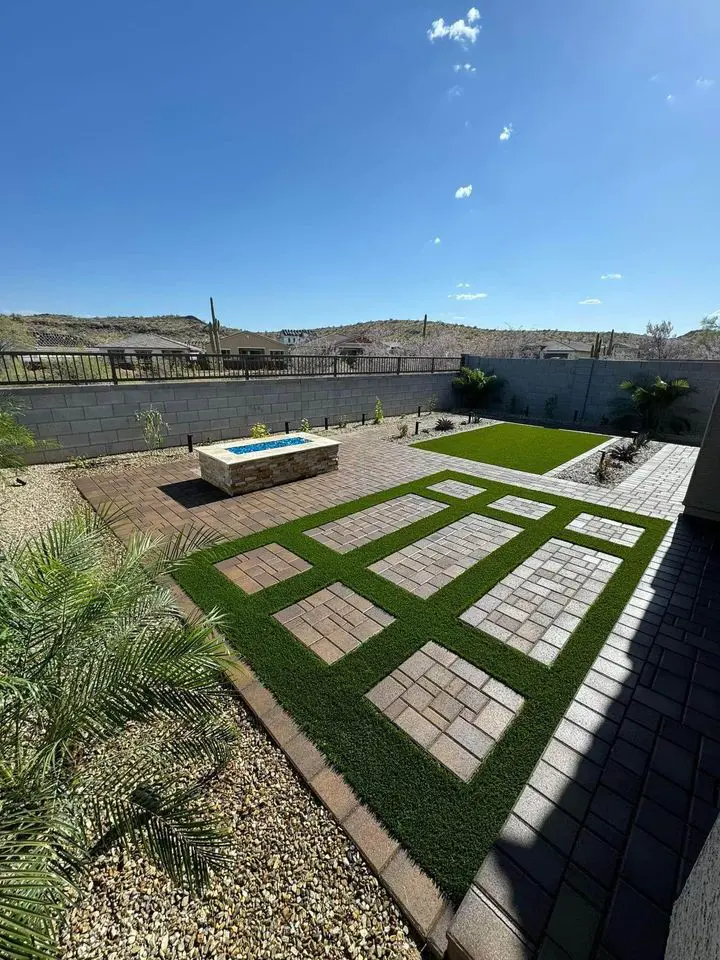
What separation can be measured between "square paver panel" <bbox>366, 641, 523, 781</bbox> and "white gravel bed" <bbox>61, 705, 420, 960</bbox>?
778 mm

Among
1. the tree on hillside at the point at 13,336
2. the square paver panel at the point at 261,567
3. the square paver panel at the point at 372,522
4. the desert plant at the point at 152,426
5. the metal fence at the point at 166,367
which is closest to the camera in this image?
the square paver panel at the point at 261,567

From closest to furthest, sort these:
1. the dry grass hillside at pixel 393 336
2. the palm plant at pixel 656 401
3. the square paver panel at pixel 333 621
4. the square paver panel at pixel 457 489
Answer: the square paver panel at pixel 333 621, the square paver panel at pixel 457 489, the palm plant at pixel 656 401, the dry grass hillside at pixel 393 336

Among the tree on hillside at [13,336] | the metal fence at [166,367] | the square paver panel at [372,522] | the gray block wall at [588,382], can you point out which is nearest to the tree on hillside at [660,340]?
the gray block wall at [588,382]

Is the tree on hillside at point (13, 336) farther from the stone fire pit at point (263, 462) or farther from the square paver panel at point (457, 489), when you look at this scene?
the square paver panel at point (457, 489)

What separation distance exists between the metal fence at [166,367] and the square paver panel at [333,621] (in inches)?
260

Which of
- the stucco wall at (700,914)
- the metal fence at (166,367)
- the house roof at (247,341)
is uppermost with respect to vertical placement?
the house roof at (247,341)

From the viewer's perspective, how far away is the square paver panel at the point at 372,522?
513 centimetres

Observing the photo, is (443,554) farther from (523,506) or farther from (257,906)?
(257,906)

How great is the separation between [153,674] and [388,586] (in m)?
2.67

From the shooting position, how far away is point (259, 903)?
1781mm

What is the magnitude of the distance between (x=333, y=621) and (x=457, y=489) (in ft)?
14.0

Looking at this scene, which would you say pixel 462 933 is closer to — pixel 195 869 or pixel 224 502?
pixel 195 869

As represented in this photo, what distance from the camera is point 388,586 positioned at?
4.14 meters

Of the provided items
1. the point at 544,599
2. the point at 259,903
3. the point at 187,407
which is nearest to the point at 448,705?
the point at 259,903
